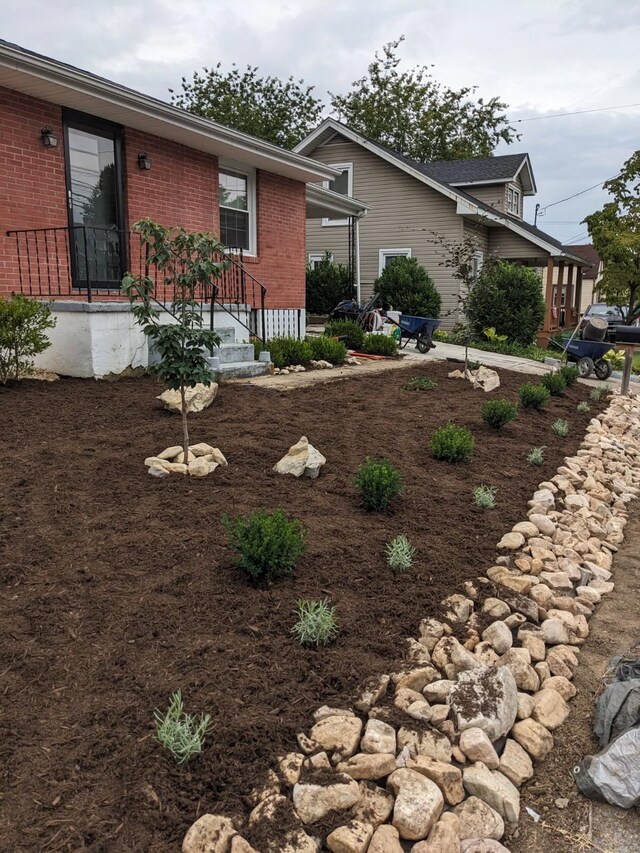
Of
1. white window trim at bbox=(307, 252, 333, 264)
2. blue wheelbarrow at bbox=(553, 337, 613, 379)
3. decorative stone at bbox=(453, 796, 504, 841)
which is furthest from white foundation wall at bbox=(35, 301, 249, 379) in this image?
white window trim at bbox=(307, 252, 333, 264)

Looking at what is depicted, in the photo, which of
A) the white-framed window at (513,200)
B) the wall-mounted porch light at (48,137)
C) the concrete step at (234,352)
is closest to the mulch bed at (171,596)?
the concrete step at (234,352)

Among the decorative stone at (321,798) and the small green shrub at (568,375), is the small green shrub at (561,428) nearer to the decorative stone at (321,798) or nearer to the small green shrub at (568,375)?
the small green shrub at (568,375)

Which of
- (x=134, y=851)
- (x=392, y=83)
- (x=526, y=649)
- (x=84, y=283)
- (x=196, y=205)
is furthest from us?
(x=392, y=83)

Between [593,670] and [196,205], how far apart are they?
934cm

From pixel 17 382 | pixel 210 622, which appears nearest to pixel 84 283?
pixel 17 382

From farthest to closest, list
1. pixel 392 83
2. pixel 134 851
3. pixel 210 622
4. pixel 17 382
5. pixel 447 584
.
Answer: pixel 392 83, pixel 17 382, pixel 447 584, pixel 210 622, pixel 134 851

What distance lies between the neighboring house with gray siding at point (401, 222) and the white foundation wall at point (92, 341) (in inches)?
471

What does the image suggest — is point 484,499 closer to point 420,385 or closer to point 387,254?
point 420,385

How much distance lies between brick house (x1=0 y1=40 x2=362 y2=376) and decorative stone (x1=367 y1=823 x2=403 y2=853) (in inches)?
246

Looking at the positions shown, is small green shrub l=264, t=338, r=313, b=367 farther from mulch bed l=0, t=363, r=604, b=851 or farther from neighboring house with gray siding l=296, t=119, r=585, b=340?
neighboring house with gray siding l=296, t=119, r=585, b=340

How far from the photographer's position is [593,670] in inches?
119

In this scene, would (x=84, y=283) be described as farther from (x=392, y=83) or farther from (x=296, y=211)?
(x=392, y=83)

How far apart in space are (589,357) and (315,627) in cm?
1081

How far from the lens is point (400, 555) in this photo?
3367 millimetres
